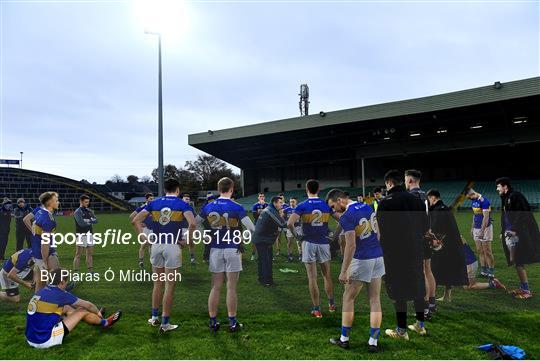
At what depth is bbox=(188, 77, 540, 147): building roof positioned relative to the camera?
89.9 ft

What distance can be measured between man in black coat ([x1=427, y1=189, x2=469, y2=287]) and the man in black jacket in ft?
9.96

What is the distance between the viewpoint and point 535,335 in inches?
192

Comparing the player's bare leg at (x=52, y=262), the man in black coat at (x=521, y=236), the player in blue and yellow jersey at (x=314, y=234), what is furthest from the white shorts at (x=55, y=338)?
the man in black coat at (x=521, y=236)

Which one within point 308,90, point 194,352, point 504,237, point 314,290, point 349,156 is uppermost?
point 308,90

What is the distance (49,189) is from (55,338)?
67.6 m

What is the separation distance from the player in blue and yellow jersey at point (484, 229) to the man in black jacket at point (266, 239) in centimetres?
396

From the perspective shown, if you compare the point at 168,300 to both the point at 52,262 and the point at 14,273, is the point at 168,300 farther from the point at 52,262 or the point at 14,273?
the point at 14,273

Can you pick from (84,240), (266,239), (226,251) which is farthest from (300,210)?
(84,240)

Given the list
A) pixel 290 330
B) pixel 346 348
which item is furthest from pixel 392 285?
pixel 290 330

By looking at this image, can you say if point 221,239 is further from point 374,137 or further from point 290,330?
point 374,137

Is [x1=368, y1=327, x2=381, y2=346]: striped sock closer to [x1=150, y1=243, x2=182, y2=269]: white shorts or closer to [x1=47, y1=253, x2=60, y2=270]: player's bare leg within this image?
[x1=150, y1=243, x2=182, y2=269]: white shorts

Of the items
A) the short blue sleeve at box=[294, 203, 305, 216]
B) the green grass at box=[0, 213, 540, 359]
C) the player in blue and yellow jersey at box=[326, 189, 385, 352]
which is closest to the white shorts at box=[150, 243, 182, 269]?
the green grass at box=[0, 213, 540, 359]

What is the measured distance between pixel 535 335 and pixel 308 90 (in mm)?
46157

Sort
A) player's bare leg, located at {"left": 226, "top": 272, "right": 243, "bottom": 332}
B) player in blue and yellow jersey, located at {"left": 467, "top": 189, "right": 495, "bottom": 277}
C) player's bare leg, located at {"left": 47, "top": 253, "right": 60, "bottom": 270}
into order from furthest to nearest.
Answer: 1. player in blue and yellow jersey, located at {"left": 467, "top": 189, "right": 495, "bottom": 277}
2. player's bare leg, located at {"left": 47, "top": 253, "right": 60, "bottom": 270}
3. player's bare leg, located at {"left": 226, "top": 272, "right": 243, "bottom": 332}
